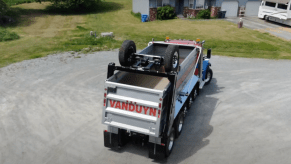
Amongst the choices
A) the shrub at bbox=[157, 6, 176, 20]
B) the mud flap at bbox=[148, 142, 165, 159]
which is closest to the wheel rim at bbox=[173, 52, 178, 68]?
the mud flap at bbox=[148, 142, 165, 159]

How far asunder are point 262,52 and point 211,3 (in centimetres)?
1603

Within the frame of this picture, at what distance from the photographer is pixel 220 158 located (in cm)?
771

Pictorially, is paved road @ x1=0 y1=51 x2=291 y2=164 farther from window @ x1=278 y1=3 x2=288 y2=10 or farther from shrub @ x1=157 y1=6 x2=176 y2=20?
shrub @ x1=157 y1=6 x2=176 y2=20

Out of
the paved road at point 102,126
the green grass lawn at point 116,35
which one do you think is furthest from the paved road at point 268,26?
the paved road at point 102,126

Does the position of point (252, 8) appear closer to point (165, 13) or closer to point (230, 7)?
point (230, 7)

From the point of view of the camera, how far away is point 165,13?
31.4 m

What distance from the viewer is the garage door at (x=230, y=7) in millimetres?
33094

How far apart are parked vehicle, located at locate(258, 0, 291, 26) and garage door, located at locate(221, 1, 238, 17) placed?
3788 mm

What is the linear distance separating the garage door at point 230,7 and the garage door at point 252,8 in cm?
173

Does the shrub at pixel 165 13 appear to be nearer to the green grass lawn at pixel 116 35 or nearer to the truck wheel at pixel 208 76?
the green grass lawn at pixel 116 35

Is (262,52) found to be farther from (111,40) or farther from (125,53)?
(125,53)

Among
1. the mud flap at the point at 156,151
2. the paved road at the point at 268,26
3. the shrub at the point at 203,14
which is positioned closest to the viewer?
the mud flap at the point at 156,151

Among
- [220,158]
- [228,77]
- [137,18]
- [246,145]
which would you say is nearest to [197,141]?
[220,158]

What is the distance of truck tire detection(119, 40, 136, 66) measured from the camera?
820 cm
